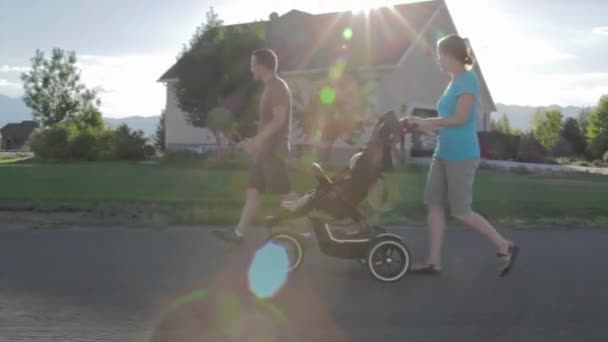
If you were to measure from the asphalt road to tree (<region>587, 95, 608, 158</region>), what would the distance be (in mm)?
47953

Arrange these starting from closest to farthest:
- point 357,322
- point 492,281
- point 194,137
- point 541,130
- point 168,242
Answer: point 357,322
point 492,281
point 168,242
point 194,137
point 541,130

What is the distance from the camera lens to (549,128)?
6075cm

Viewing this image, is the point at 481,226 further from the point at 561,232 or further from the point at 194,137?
the point at 194,137

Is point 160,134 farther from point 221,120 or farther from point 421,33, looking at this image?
point 421,33

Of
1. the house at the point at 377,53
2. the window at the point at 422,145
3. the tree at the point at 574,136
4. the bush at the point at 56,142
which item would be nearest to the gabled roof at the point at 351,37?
the house at the point at 377,53

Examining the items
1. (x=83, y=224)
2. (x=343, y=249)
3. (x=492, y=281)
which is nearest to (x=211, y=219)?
(x=83, y=224)

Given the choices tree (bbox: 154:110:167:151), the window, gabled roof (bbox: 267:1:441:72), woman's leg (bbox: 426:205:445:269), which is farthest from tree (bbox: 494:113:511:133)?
woman's leg (bbox: 426:205:445:269)

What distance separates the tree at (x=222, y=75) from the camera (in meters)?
32.0

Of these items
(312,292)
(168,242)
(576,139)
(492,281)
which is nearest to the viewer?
(312,292)

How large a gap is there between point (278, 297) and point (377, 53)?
30.2 meters

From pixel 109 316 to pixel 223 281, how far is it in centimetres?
132

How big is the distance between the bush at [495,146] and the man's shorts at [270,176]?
2804cm

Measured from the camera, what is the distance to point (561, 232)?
9.62 metres

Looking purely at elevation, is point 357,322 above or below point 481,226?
below
